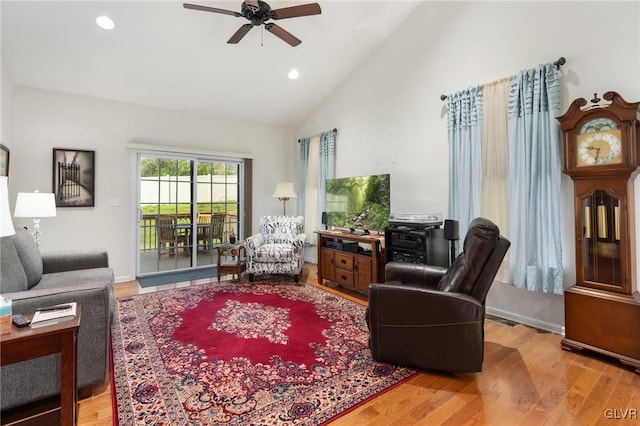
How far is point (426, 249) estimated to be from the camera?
3137 millimetres

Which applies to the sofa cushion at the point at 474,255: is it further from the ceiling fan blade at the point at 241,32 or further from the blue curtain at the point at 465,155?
the ceiling fan blade at the point at 241,32

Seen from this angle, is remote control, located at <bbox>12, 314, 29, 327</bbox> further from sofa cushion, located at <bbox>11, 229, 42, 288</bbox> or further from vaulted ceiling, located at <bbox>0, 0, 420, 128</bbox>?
vaulted ceiling, located at <bbox>0, 0, 420, 128</bbox>

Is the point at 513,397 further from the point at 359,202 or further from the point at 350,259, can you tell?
the point at 359,202

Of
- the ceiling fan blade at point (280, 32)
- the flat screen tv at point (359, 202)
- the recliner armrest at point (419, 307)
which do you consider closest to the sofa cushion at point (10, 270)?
the recliner armrest at point (419, 307)

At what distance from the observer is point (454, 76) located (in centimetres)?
338

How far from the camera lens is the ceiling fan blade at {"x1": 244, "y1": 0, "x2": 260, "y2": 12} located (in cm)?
241

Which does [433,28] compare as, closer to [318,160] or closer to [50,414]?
[318,160]

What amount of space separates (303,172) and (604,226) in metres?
4.28

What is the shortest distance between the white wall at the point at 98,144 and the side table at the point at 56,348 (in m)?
3.38

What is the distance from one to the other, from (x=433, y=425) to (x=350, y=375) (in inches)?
23.2

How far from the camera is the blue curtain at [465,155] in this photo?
313 cm

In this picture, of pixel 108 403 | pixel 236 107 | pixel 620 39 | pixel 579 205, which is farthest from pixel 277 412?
pixel 236 107

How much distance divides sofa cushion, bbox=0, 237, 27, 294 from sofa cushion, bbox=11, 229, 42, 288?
98 millimetres

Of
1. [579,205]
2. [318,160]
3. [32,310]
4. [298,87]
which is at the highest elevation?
[298,87]
